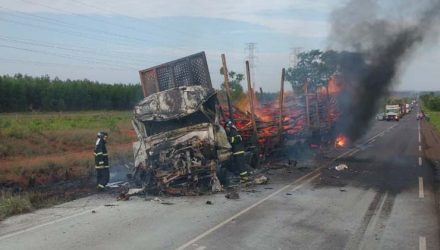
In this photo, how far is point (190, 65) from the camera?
45.4 ft

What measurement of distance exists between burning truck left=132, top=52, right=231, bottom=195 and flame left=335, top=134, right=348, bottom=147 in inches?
478

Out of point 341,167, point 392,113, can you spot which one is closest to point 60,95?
point 392,113

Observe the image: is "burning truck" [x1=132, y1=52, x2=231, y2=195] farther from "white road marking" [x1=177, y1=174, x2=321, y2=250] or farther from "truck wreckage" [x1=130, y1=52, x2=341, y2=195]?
"white road marking" [x1=177, y1=174, x2=321, y2=250]

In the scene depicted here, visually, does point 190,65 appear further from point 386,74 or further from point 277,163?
point 386,74

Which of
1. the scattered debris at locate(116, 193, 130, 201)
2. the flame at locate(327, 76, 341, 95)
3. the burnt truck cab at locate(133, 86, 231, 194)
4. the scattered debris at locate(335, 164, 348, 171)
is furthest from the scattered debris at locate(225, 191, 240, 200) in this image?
the flame at locate(327, 76, 341, 95)

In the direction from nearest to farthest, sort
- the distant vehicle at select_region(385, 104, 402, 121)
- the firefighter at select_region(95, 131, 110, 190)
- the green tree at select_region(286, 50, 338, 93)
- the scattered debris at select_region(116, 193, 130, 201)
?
1. the scattered debris at select_region(116, 193, 130, 201)
2. the firefighter at select_region(95, 131, 110, 190)
3. the green tree at select_region(286, 50, 338, 93)
4. the distant vehicle at select_region(385, 104, 402, 121)

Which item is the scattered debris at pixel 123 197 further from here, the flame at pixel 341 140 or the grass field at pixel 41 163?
the flame at pixel 341 140

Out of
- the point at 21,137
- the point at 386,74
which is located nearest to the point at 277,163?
the point at 386,74

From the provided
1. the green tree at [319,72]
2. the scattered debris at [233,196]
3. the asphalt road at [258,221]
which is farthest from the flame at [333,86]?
the scattered debris at [233,196]

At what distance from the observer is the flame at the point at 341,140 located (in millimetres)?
23686

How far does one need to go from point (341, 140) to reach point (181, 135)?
13965mm

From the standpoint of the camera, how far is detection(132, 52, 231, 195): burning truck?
11.5 meters

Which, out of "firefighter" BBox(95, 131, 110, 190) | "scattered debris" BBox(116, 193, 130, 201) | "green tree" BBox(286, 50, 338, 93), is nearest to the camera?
"scattered debris" BBox(116, 193, 130, 201)

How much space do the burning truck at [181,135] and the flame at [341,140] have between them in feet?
39.8
